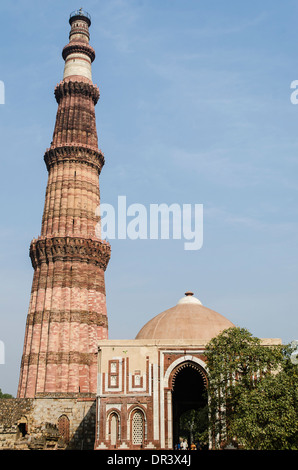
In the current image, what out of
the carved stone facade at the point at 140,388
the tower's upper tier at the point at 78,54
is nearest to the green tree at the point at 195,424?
the carved stone facade at the point at 140,388

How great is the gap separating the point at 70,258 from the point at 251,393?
21.6 metres

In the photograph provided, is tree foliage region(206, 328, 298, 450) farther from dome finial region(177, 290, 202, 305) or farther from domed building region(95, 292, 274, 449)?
dome finial region(177, 290, 202, 305)

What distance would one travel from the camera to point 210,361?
2633 centimetres

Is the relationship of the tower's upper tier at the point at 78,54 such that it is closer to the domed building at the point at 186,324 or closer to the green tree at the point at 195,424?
the domed building at the point at 186,324

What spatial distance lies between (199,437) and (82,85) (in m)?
31.7

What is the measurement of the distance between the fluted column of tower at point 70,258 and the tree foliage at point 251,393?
13.1m

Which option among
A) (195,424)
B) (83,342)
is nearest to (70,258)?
(83,342)

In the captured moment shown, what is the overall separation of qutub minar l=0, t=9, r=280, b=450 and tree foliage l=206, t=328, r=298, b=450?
6.01ft

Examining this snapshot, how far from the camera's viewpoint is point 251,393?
21.9 metres

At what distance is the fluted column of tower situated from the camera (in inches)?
1468

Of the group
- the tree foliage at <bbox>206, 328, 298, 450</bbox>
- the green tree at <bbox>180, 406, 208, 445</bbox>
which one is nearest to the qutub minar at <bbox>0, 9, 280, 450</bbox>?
the green tree at <bbox>180, 406, 208, 445</bbox>

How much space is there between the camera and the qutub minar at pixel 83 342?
27953mm
